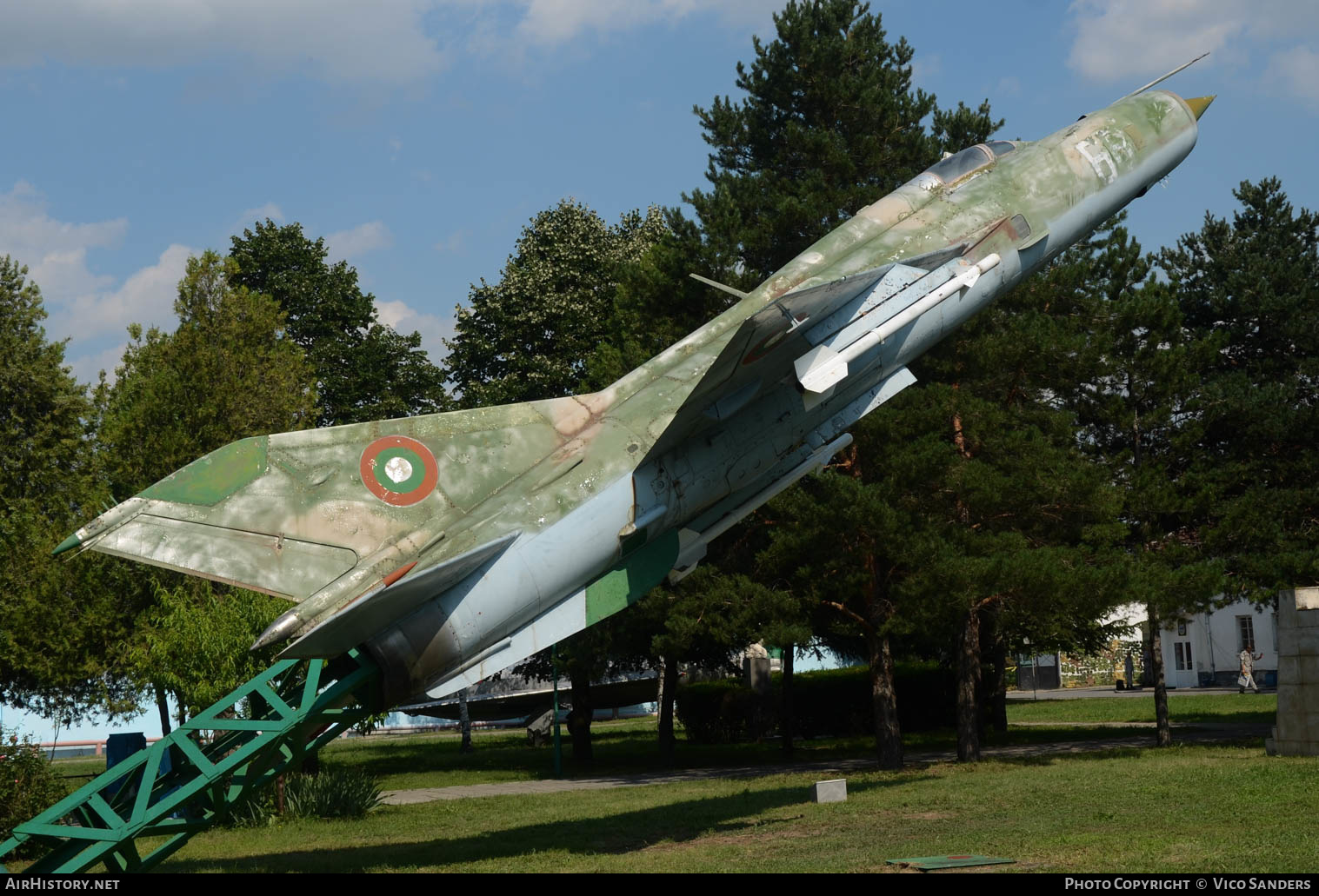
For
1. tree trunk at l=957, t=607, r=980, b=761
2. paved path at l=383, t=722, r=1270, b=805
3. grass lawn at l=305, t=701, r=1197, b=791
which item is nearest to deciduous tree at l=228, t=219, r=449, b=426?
grass lawn at l=305, t=701, r=1197, b=791

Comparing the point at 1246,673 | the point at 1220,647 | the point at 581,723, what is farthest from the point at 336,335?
the point at 1220,647

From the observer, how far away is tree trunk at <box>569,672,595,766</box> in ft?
105

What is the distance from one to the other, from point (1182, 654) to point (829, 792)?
43.8 meters

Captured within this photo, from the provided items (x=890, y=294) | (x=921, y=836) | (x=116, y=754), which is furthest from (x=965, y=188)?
(x=116, y=754)

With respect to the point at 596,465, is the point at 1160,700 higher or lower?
lower

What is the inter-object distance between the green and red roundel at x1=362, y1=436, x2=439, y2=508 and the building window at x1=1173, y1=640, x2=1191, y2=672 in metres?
50.8

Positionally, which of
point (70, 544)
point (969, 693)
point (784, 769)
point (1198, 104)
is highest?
point (1198, 104)

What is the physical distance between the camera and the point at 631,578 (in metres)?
13.6

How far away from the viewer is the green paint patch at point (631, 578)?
13211 mm

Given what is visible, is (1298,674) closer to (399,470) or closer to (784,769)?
(784,769)

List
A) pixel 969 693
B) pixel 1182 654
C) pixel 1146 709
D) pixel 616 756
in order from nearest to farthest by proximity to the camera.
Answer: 1. pixel 969 693
2. pixel 616 756
3. pixel 1146 709
4. pixel 1182 654

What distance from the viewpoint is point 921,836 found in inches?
531

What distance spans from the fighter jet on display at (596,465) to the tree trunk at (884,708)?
1015 centimetres

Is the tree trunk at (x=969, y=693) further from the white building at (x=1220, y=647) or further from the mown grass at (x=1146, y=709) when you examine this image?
the white building at (x=1220, y=647)
